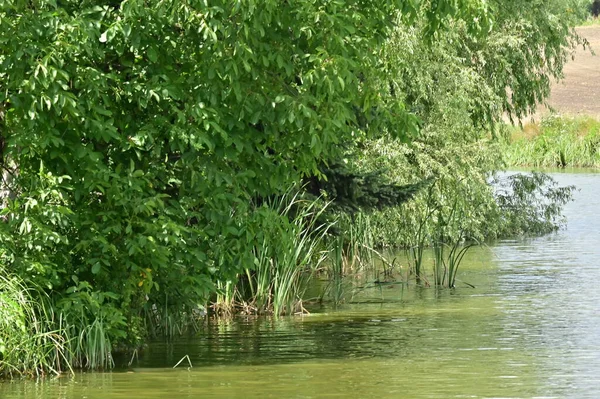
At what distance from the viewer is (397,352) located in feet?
41.6

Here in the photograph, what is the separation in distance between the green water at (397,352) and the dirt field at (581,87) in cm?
3172

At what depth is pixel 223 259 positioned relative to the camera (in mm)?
12336

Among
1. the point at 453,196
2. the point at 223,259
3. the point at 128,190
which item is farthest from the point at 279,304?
the point at 453,196

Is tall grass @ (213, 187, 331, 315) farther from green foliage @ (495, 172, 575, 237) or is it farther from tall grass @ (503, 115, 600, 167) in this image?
tall grass @ (503, 115, 600, 167)

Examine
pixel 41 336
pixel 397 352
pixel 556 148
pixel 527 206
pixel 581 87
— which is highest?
pixel 581 87

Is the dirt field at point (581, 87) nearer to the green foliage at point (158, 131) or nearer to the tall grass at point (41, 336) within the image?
the green foliage at point (158, 131)

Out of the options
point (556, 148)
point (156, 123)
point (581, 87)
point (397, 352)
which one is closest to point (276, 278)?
point (397, 352)

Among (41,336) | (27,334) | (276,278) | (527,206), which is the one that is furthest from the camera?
(527,206)

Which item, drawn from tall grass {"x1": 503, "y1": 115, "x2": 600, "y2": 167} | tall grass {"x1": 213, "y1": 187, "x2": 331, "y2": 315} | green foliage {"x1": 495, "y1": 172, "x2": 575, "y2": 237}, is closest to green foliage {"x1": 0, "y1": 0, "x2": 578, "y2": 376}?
tall grass {"x1": 213, "y1": 187, "x2": 331, "y2": 315}

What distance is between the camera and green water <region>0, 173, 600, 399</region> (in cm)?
1080

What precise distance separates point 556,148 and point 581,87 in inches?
721

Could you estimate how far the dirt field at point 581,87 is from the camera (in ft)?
173

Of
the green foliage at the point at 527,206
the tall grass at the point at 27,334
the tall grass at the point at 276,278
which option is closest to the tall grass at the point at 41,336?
the tall grass at the point at 27,334

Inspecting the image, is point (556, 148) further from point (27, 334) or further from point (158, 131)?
point (27, 334)
